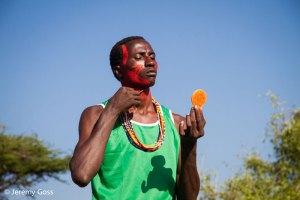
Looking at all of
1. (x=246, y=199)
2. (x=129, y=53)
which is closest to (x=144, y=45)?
(x=129, y=53)

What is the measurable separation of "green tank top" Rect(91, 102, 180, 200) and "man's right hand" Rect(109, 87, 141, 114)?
0.29 metres

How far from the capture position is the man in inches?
142

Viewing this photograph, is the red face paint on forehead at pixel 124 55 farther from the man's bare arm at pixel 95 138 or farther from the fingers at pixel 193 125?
the fingers at pixel 193 125

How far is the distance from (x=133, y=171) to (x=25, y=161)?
26.4 metres

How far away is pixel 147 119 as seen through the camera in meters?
4.18

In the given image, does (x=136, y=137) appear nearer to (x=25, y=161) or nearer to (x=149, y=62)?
(x=149, y=62)

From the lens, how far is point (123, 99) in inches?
147

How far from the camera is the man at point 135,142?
11.8 ft

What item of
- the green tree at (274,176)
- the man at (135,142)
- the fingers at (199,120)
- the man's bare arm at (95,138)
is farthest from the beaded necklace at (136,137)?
the green tree at (274,176)

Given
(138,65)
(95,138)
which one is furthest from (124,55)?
(95,138)

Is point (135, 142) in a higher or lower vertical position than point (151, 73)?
lower

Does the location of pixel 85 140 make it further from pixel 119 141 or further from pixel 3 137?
pixel 3 137

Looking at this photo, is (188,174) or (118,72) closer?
(188,174)

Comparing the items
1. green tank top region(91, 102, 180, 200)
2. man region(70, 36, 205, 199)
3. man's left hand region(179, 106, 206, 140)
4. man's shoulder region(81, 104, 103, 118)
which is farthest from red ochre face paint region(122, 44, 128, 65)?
man's left hand region(179, 106, 206, 140)
